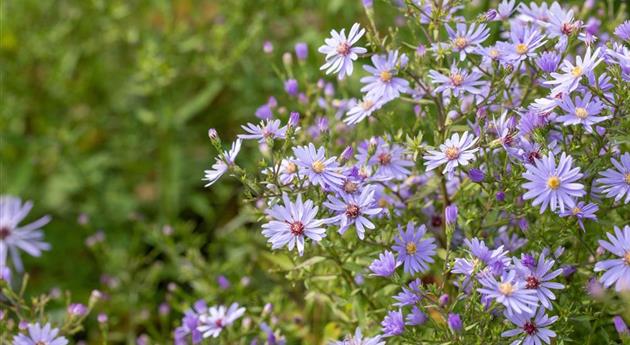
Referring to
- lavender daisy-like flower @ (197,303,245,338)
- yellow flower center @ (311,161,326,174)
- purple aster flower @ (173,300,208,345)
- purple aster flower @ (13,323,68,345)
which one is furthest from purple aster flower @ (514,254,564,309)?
purple aster flower @ (13,323,68,345)

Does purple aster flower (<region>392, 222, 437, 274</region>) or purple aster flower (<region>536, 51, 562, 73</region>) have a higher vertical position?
purple aster flower (<region>536, 51, 562, 73</region>)

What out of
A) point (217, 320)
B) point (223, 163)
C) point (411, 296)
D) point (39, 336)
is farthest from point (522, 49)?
point (39, 336)

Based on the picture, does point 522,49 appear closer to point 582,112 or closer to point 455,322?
point 582,112

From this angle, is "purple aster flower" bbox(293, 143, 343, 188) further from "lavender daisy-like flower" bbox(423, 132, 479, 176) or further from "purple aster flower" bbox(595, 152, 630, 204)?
"purple aster flower" bbox(595, 152, 630, 204)

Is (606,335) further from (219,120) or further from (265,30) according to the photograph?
(219,120)

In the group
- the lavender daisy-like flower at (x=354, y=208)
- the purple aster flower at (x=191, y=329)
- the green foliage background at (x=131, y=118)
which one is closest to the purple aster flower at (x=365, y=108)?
the lavender daisy-like flower at (x=354, y=208)

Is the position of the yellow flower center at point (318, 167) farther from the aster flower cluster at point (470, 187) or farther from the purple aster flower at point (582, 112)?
the purple aster flower at point (582, 112)
